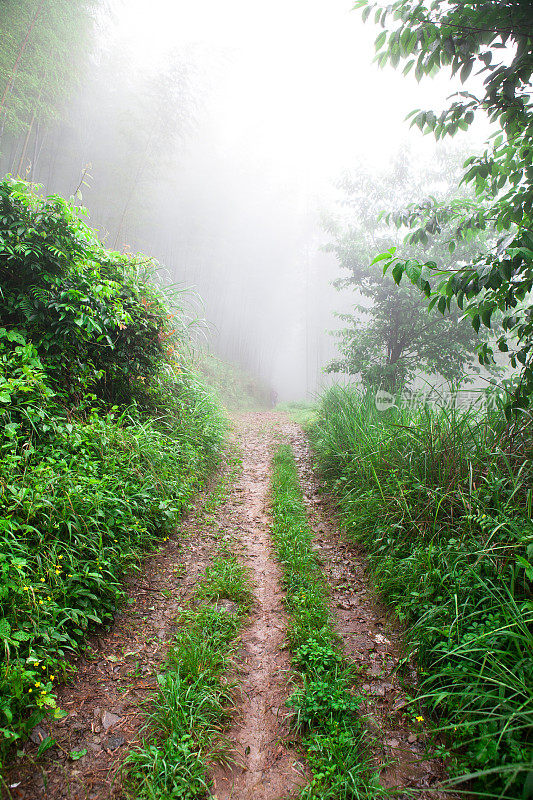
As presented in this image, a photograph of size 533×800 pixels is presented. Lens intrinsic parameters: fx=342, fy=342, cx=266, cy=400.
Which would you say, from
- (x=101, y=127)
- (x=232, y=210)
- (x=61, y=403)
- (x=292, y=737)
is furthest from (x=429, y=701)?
(x=232, y=210)

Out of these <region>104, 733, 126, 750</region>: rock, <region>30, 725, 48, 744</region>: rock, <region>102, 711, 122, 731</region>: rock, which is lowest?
<region>104, 733, 126, 750</region>: rock

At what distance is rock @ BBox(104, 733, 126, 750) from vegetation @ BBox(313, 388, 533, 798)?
4.14 feet

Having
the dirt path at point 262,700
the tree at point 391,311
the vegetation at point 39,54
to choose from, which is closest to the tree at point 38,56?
the vegetation at point 39,54

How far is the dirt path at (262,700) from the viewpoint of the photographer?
4.26ft

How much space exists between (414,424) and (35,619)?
296 cm

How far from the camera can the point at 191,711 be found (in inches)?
57.6

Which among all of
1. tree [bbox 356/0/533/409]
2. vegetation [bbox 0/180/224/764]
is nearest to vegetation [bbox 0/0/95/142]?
vegetation [bbox 0/180/224/764]

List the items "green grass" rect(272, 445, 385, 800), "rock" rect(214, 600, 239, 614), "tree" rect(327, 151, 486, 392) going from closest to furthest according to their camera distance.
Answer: "green grass" rect(272, 445, 385, 800) < "rock" rect(214, 600, 239, 614) < "tree" rect(327, 151, 486, 392)

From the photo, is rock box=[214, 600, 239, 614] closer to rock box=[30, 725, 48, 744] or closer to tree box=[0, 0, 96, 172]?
rock box=[30, 725, 48, 744]

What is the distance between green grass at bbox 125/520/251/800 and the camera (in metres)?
1.25

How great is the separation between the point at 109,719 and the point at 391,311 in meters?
6.19

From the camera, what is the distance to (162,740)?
4.54 ft

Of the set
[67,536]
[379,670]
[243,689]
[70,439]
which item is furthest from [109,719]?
[70,439]

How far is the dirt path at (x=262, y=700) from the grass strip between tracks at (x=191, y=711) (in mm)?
69
